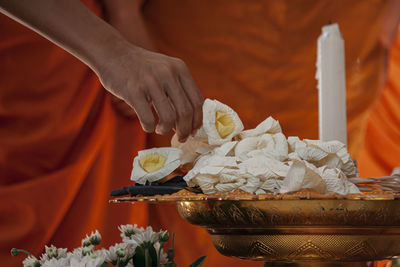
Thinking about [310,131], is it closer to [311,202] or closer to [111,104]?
[111,104]

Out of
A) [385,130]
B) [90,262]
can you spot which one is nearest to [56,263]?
[90,262]

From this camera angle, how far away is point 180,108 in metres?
0.41

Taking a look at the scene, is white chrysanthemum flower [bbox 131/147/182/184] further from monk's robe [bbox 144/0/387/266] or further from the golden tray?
monk's robe [bbox 144/0/387/266]

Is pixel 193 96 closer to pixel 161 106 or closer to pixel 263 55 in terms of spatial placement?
pixel 161 106

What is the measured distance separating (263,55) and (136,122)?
380mm

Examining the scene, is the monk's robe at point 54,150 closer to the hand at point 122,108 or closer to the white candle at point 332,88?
the hand at point 122,108

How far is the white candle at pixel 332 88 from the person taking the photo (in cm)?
53

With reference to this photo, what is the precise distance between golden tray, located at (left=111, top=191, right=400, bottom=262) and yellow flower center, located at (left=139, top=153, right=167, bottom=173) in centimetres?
Result: 4

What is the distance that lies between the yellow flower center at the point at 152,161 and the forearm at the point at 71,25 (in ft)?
0.32

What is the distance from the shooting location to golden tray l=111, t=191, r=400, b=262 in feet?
1.00

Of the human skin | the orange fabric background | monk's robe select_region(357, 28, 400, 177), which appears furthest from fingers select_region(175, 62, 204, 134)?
monk's robe select_region(357, 28, 400, 177)

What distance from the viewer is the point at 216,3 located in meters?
1.16

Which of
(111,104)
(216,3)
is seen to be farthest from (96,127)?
(216,3)

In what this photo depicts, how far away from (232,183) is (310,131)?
2.91ft
